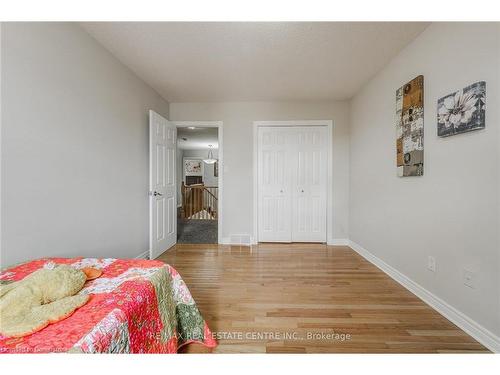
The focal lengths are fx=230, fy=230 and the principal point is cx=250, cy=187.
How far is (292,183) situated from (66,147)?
304cm

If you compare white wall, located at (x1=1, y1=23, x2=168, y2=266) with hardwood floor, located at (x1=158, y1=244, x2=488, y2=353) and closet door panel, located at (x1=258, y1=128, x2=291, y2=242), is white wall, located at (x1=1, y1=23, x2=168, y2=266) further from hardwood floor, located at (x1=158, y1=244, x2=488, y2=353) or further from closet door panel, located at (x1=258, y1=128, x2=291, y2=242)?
closet door panel, located at (x1=258, y1=128, x2=291, y2=242)

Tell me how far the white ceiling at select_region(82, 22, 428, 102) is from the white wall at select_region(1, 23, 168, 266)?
35cm

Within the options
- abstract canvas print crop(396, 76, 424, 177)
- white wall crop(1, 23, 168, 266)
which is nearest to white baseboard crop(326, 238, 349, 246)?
abstract canvas print crop(396, 76, 424, 177)

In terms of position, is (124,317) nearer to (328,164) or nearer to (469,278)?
(469,278)

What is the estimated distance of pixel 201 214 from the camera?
670cm

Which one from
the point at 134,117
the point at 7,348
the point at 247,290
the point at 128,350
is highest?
the point at 134,117

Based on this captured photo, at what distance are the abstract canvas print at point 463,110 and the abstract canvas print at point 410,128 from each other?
→ 9.9 inches

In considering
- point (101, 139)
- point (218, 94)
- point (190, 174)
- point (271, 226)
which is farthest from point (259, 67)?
point (190, 174)

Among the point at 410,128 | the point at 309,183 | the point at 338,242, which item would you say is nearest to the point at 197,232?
the point at 309,183

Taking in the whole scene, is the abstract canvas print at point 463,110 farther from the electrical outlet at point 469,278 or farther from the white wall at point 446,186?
the electrical outlet at point 469,278

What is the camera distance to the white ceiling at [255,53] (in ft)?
6.55

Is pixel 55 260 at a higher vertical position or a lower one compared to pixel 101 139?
lower
